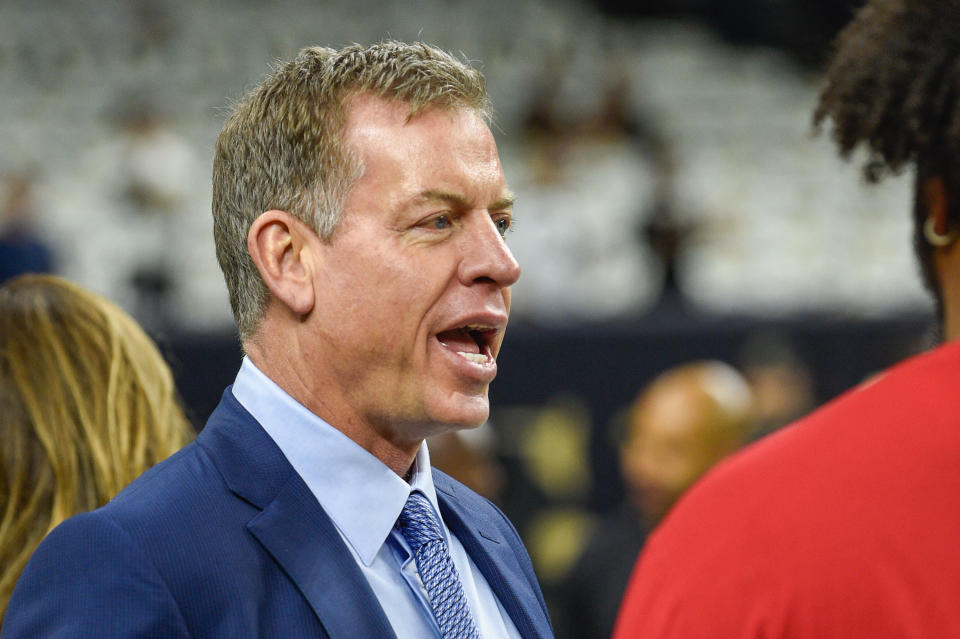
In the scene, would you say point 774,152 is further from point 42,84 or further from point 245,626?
point 245,626

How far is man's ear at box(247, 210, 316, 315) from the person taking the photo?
171cm

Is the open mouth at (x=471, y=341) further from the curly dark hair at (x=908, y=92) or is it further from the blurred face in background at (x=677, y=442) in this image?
the blurred face in background at (x=677, y=442)

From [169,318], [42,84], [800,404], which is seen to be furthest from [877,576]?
[42,84]

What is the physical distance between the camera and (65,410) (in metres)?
2.13

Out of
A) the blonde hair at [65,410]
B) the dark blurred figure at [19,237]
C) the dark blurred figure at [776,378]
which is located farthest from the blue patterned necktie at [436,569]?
the dark blurred figure at [19,237]

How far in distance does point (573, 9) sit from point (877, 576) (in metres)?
11.8

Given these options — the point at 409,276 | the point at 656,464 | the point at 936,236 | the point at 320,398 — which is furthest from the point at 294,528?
the point at 656,464

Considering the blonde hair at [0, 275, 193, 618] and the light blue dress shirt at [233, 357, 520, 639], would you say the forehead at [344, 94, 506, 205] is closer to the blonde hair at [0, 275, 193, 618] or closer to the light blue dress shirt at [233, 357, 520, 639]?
the light blue dress shirt at [233, 357, 520, 639]

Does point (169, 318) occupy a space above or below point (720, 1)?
below

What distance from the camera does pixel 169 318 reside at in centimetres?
770

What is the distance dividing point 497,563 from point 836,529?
2.53 ft

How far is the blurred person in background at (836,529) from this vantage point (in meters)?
1.20

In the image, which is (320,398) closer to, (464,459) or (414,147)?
(414,147)

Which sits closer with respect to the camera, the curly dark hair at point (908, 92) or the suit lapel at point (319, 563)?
the curly dark hair at point (908, 92)
